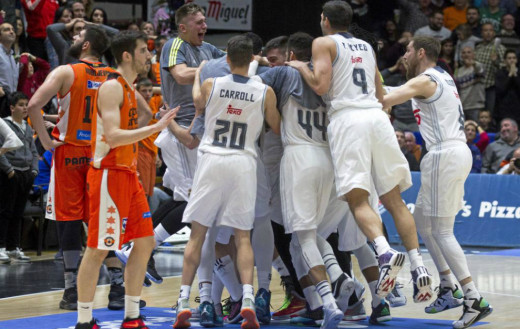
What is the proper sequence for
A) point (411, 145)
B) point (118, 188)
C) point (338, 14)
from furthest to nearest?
point (411, 145)
point (338, 14)
point (118, 188)

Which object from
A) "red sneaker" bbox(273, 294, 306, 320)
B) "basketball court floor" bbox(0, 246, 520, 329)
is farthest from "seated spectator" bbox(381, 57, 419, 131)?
"red sneaker" bbox(273, 294, 306, 320)

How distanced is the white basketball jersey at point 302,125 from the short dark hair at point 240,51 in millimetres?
471

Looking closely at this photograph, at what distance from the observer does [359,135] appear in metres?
6.76

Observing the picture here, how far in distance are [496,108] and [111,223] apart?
1255 centimetres

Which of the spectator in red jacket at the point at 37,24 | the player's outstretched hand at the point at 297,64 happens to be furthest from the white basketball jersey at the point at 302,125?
the spectator in red jacket at the point at 37,24

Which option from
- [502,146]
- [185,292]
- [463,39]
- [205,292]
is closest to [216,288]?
[205,292]

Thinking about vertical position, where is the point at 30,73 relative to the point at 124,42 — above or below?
below

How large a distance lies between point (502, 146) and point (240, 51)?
28.9ft

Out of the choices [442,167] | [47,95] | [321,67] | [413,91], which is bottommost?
[442,167]

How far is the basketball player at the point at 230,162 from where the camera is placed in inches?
266

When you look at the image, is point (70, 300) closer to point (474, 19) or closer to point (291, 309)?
point (291, 309)

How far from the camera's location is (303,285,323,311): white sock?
705 centimetres

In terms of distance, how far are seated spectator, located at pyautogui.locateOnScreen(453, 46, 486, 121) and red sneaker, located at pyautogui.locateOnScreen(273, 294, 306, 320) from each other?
10175 mm

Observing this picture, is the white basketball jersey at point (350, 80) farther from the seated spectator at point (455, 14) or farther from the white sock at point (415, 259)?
the seated spectator at point (455, 14)
